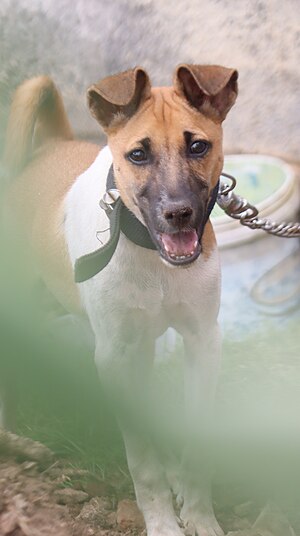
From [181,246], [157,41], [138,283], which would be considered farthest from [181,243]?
[157,41]

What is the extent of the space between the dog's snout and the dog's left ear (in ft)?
0.36

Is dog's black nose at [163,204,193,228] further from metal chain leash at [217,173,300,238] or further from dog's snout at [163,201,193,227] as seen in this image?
metal chain leash at [217,173,300,238]

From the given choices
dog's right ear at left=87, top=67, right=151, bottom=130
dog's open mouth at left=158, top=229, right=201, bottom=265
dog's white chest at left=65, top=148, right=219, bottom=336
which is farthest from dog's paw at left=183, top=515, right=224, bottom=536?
dog's right ear at left=87, top=67, right=151, bottom=130

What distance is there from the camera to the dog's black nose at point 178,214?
0.68m

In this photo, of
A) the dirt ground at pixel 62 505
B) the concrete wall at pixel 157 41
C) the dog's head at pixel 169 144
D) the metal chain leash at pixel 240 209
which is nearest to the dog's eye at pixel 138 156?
the dog's head at pixel 169 144

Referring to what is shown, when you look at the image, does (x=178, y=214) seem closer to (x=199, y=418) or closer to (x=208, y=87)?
(x=208, y=87)

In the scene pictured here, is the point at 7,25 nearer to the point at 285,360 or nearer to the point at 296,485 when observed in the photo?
the point at 285,360

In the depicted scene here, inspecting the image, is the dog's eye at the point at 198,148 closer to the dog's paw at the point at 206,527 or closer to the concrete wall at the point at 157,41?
the dog's paw at the point at 206,527

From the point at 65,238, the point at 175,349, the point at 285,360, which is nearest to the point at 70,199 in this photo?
the point at 65,238

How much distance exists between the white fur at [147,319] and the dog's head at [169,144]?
0.08m

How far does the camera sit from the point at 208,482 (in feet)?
2.77

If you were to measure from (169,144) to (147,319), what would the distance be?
0.21 m

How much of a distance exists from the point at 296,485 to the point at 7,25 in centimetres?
73

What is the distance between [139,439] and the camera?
2.48 ft
